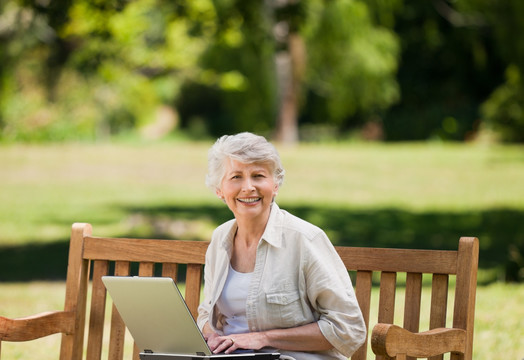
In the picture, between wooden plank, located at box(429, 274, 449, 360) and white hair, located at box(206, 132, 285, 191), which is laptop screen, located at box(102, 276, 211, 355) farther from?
wooden plank, located at box(429, 274, 449, 360)

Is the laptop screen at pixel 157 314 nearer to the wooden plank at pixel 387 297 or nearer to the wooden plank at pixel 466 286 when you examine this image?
the wooden plank at pixel 387 297

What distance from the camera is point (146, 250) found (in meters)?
4.04

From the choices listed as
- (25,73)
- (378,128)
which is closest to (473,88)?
(378,128)

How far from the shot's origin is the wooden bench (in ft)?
11.2

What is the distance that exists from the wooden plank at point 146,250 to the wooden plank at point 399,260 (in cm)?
63

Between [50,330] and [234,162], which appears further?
[50,330]

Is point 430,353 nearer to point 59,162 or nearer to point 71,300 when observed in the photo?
point 71,300

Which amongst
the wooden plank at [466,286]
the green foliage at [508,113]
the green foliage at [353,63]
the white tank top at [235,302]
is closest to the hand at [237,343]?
the white tank top at [235,302]

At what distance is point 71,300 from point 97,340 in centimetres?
21

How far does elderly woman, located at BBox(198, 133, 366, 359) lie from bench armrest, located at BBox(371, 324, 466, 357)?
7.9 inches

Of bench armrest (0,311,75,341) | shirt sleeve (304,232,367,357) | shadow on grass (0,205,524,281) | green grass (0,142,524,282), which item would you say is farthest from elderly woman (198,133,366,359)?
shadow on grass (0,205,524,281)

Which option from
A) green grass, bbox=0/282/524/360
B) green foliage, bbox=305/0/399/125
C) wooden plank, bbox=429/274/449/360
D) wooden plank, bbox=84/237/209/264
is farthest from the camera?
green foliage, bbox=305/0/399/125

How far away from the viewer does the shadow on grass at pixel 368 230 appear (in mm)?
11727

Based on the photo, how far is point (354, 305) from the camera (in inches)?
133
